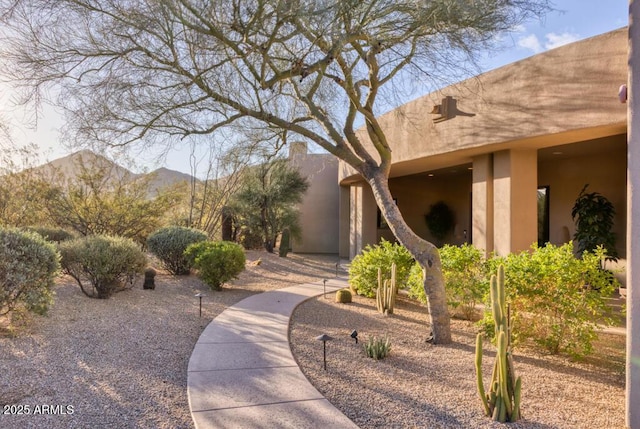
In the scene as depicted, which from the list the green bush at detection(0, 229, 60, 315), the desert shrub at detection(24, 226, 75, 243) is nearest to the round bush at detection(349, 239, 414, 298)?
the green bush at detection(0, 229, 60, 315)

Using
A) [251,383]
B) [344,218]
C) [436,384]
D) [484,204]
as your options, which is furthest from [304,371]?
[344,218]

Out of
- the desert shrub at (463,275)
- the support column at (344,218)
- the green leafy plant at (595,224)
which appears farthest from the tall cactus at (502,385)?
the support column at (344,218)

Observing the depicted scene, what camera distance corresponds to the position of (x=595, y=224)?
398 inches

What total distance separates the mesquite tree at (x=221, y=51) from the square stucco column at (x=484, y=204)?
2.86 m

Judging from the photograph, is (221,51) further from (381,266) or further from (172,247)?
(172,247)

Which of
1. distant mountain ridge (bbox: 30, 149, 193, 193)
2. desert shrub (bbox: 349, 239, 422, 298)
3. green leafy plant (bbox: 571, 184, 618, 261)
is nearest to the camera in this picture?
desert shrub (bbox: 349, 239, 422, 298)

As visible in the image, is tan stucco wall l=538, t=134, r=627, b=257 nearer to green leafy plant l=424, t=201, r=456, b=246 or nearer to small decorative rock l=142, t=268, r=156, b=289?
green leafy plant l=424, t=201, r=456, b=246

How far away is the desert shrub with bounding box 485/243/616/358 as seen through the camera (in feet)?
17.9

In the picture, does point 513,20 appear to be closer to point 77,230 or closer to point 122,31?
point 122,31

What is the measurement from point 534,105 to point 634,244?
5.15 metres

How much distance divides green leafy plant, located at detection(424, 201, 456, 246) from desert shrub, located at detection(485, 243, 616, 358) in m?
11.6

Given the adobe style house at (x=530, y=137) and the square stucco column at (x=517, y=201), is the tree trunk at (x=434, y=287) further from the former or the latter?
the square stucco column at (x=517, y=201)

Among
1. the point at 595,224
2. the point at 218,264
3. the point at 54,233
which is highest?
the point at 595,224

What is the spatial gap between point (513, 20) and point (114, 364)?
7558mm
